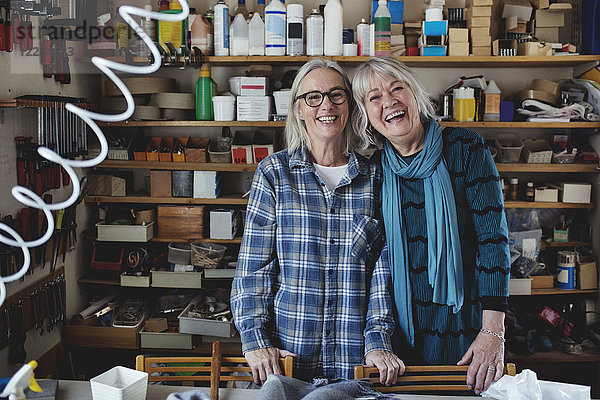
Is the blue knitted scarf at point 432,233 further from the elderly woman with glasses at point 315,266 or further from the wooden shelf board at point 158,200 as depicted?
the wooden shelf board at point 158,200

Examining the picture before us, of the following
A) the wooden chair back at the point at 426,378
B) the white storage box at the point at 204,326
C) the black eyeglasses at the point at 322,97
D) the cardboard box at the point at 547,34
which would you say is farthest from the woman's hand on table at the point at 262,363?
the cardboard box at the point at 547,34

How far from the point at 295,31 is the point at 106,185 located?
147 centimetres

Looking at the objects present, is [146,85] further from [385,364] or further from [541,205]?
[541,205]

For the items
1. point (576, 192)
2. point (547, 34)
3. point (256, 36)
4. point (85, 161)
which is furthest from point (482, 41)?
point (85, 161)

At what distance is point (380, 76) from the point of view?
6.09 feet

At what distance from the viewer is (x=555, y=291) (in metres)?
3.35

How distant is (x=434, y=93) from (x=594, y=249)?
1398mm

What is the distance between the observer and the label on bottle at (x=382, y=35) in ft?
10.3

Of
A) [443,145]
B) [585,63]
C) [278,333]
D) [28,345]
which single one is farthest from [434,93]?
→ [28,345]

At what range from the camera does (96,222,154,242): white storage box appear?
10.8 feet

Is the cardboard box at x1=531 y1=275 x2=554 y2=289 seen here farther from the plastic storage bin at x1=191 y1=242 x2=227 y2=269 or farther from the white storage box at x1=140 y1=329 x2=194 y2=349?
the white storage box at x1=140 y1=329 x2=194 y2=349

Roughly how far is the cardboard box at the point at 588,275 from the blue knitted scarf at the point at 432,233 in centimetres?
196

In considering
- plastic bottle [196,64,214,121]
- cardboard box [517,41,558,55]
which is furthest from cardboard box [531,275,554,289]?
plastic bottle [196,64,214,121]

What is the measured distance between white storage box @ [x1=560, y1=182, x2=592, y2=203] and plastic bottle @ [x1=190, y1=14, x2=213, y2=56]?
7.58ft
